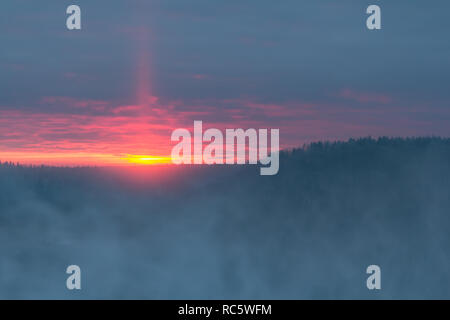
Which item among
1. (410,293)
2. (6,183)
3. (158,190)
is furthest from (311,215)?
(6,183)

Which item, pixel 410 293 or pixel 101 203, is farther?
pixel 101 203

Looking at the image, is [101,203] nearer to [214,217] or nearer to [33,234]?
[33,234]

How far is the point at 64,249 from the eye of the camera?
1559cm

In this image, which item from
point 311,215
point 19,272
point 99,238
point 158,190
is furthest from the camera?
point 158,190

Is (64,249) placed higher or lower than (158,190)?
lower

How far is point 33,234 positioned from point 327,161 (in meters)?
9.51

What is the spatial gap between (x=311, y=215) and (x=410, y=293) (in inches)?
141

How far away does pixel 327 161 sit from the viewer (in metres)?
19.0

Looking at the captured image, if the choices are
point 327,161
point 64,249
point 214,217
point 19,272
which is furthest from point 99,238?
point 327,161

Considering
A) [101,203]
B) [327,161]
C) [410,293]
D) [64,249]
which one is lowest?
[410,293]

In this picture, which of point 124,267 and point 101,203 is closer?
point 124,267

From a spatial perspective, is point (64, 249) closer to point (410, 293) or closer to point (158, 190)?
point (158, 190)

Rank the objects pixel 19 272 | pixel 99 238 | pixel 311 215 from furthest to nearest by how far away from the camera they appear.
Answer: pixel 311 215 → pixel 99 238 → pixel 19 272

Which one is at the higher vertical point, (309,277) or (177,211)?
(177,211)
